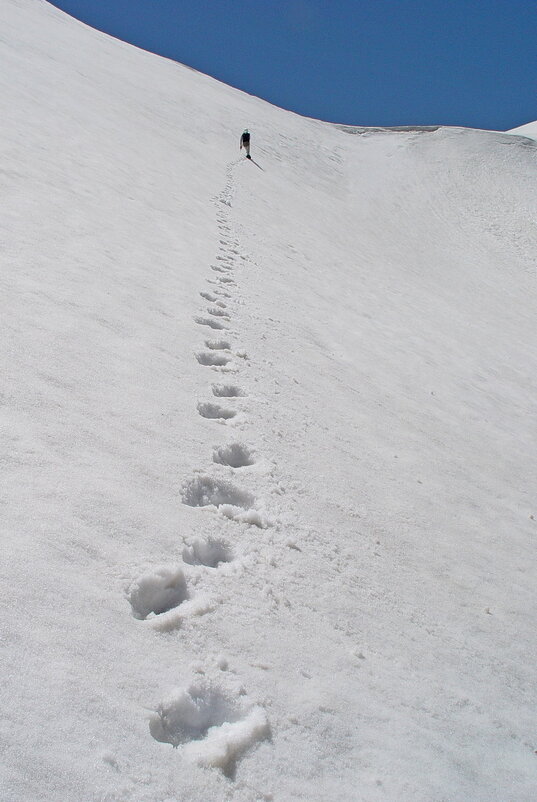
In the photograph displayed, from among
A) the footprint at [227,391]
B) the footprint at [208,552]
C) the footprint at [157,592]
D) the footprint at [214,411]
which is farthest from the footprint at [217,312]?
the footprint at [157,592]

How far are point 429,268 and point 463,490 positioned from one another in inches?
518

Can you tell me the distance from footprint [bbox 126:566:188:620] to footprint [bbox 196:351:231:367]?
113 inches

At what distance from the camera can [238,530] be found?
3.31 metres

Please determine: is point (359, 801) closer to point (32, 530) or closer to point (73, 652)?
point (73, 652)

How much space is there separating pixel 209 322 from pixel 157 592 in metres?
4.09

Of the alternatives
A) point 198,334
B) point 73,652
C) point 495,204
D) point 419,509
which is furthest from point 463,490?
point 495,204

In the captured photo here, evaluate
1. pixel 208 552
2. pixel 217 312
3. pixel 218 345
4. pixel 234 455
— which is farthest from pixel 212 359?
pixel 208 552

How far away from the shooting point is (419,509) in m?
4.48

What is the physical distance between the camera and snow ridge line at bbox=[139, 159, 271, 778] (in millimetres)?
2082

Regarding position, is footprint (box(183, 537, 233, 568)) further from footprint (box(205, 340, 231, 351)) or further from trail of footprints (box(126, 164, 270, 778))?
footprint (box(205, 340, 231, 351))

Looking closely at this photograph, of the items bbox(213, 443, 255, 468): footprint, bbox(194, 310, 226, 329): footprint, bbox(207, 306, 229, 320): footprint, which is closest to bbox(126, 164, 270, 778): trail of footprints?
bbox(213, 443, 255, 468): footprint

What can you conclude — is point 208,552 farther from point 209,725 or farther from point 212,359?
point 212,359

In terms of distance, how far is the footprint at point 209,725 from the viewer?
2.04 metres

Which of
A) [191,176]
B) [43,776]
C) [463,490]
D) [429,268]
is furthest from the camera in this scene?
[429,268]
